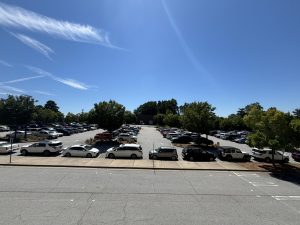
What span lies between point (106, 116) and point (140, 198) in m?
34.2

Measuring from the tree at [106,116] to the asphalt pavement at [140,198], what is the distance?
84.7 ft

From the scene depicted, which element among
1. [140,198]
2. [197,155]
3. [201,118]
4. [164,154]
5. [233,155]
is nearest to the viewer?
[140,198]

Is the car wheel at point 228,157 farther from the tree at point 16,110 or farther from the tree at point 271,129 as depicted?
the tree at point 16,110

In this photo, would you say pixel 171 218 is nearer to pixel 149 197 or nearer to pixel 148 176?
pixel 149 197

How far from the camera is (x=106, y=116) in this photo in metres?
49.7

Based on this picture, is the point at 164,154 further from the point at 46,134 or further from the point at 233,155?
the point at 46,134

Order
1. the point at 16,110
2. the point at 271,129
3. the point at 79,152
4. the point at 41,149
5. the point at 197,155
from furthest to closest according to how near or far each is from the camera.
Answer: the point at 16,110 < the point at 41,149 < the point at 197,155 < the point at 79,152 < the point at 271,129

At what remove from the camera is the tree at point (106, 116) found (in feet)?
163

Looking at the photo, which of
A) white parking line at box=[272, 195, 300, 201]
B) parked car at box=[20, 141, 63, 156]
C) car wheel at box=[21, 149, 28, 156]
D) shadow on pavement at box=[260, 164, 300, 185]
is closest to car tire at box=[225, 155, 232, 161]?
shadow on pavement at box=[260, 164, 300, 185]

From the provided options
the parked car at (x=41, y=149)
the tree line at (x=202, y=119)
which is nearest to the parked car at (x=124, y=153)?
the parked car at (x=41, y=149)

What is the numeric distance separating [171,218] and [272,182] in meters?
12.2

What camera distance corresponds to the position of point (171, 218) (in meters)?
13.2

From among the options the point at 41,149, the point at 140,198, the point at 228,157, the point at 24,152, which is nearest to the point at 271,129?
the point at 228,157

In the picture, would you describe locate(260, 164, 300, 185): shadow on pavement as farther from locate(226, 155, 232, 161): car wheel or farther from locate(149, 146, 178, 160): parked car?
locate(149, 146, 178, 160): parked car
